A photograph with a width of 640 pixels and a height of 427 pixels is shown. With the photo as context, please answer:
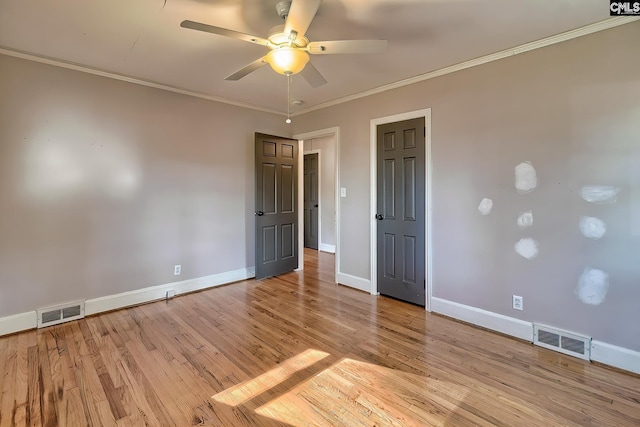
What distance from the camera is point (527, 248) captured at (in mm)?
2631

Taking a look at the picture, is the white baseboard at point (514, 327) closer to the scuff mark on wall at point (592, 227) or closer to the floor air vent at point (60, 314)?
the scuff mark on wall at point (592, 227)

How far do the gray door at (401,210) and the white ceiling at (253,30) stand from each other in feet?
2.32

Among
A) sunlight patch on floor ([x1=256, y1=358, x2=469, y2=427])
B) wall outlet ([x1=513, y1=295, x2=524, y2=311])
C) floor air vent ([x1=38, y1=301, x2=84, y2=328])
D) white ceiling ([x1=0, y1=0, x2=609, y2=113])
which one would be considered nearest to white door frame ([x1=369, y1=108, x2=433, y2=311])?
white ceiling ([x1=0, y1=0, x2=609, y2=113])

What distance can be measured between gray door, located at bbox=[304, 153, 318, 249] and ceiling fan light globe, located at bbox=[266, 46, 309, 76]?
4.76m

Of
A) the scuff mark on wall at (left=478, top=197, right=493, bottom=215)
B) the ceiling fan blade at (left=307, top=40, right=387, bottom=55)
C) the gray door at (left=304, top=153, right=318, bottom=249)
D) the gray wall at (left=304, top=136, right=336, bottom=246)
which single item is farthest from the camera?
the gray door at (left=304, top=153, right=318, bottom=249)

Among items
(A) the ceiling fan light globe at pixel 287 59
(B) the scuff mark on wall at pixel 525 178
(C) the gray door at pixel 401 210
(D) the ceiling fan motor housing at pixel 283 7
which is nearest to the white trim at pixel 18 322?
(A) the ceiling fan light globe at pixel 287 59

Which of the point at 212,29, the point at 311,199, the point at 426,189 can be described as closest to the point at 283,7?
the point at 212,29

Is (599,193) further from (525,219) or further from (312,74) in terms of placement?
(312,74)

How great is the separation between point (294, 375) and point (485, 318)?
1.95m

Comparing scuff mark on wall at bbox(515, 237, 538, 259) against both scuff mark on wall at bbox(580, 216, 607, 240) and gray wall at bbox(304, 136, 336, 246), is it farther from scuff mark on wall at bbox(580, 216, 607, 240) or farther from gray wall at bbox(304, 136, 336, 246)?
gray wall at bbox(304, 136, 336, 246)

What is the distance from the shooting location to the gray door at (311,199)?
6867 millimetres

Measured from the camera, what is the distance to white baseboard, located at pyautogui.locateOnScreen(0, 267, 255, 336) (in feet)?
9.06

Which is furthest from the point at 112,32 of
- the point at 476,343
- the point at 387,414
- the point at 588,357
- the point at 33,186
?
the point at 588,357

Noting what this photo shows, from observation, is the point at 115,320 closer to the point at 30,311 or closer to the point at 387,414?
the point at 30,311
